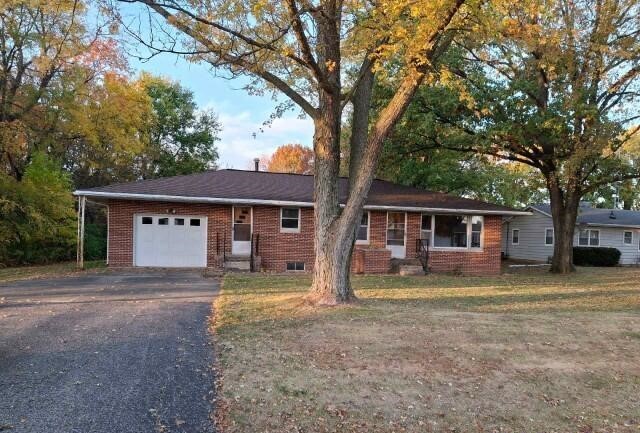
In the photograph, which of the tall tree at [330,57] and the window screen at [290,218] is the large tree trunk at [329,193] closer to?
the tall tree at [330,57]

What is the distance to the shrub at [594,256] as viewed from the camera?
2800 cm

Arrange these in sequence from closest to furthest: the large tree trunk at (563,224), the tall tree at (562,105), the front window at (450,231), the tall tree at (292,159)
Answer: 1. the tall tree at (562,105)
2. the front window at (450,231)
3. the large tree trunk at (563,224)
4. the tall tree at (292,159)

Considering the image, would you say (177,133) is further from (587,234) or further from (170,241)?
(587,234)

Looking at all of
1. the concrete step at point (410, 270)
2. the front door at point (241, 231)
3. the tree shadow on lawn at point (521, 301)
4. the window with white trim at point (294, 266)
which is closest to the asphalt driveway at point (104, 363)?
the tree shadow on lawn at point (521, 301)

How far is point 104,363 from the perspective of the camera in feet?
18.0

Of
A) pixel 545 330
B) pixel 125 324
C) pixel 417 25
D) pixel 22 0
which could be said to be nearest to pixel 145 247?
pixel 22 0

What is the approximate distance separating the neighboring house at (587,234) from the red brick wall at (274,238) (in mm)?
12690

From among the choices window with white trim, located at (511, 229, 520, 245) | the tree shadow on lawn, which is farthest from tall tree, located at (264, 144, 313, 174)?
the tree shadow on lawn

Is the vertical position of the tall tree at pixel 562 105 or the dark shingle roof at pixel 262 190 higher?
the tall tree at pixel 562 105

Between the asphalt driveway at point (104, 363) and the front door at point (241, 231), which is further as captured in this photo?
the front door at point (241, 231)

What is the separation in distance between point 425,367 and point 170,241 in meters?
13.3

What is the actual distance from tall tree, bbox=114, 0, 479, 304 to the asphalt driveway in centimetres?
282

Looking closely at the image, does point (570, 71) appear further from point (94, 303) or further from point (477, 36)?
point (94, 303)

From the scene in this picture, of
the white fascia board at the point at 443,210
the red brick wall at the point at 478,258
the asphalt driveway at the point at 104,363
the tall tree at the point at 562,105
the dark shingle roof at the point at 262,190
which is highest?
the tall tree at the point at 562,105
